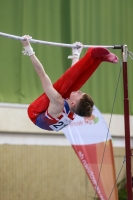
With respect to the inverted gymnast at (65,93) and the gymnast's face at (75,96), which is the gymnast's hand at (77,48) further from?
the gymnast's face at (75,96)

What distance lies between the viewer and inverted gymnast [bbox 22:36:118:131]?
10.9 feet

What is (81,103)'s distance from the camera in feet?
10.9

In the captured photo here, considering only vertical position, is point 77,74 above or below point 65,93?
above

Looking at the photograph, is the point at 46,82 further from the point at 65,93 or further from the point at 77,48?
the point at 77,48

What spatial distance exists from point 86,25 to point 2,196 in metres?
2.85

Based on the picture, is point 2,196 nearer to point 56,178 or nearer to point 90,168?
point 56,178

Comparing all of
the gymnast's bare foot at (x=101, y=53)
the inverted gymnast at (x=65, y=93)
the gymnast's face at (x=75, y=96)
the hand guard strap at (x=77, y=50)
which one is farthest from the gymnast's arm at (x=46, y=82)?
the hand guard strap at (x=77, y=50)

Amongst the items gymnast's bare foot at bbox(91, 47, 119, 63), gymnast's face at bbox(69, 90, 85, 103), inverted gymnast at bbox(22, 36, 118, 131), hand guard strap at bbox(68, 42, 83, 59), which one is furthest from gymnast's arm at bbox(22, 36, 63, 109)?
hand guard strap at bbox(68, 42, 83, 59)

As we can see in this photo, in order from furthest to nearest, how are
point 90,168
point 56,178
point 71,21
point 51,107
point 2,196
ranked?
point 71,21, point 56,178, point 2,196, point 90,168, point 51,107

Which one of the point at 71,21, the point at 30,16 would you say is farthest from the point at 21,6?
the point at 71,21

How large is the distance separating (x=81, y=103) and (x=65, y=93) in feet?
0.78

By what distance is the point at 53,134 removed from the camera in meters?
5.91

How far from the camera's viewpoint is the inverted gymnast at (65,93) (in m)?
3.33

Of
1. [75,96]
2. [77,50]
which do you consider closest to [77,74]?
[75,96]
